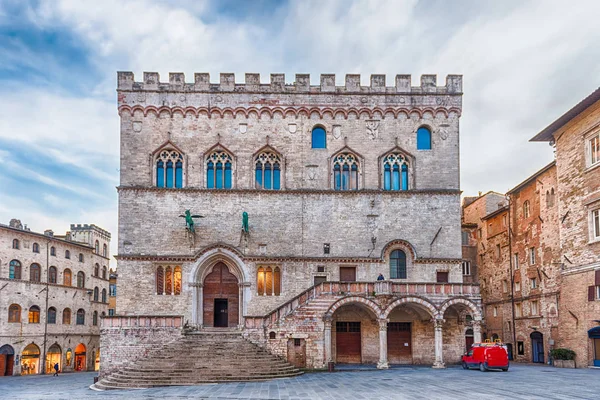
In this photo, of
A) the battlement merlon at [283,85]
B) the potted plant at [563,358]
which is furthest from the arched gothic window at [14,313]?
the potted plant at [563,358]

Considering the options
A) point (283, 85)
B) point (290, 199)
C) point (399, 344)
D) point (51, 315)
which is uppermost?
point (283, 85)

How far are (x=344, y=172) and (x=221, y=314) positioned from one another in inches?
442

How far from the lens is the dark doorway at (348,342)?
3272 centimetres

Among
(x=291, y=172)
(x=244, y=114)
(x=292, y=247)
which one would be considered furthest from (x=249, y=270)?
(x=244, y=114)

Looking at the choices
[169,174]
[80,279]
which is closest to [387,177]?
[169,174]

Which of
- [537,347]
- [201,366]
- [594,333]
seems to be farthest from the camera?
[537,347]

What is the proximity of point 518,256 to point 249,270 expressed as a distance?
19.9 meters

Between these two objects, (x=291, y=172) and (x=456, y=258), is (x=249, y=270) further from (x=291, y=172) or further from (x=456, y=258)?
(x=456, y=258)

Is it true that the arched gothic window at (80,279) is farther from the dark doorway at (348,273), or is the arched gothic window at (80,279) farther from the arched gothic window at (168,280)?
the dark doorway at (348,273)

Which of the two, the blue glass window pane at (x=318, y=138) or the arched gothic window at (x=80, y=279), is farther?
the arched gothic window at (x=80, y=279)

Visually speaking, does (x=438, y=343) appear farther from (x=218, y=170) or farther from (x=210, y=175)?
(x=210, y=175)

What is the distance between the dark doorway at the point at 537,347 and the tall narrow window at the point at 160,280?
23.9 meters

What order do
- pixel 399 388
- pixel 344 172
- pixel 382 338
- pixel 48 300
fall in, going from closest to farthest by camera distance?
pixel 399 388
pixel 382 338
pixel 344 172
pixel 48 300

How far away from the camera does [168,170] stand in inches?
1344
